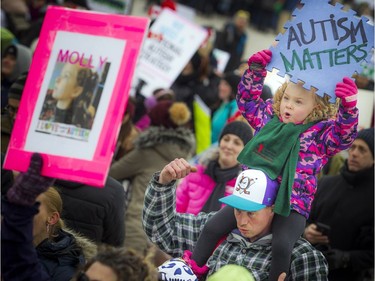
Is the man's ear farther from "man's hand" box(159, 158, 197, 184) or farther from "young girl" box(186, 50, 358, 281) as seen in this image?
"young girl" box(186, 50, 358, 281)

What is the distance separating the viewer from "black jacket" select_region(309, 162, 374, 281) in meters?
5.24

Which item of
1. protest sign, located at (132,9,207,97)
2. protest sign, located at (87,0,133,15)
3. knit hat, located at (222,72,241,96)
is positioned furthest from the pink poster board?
protest sign, located at (87,0,133,15)

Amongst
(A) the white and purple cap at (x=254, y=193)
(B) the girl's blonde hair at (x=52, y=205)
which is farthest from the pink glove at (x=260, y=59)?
(B) the girl's blonde hair at (x=52, y=205)

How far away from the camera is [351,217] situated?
5.31 meters

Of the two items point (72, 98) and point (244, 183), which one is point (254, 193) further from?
point (72, 98)

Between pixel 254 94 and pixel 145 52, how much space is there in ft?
16.1

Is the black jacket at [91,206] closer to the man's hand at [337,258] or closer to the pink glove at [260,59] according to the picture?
the man's hand at [337,258]

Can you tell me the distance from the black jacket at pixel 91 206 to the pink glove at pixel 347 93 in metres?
1.87

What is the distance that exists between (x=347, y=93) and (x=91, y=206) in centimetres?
200

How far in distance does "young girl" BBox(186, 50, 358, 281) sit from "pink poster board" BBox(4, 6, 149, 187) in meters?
0.73

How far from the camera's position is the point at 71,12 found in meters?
3.32

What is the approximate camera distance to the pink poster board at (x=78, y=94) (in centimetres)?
310

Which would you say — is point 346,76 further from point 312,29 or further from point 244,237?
point 244,237

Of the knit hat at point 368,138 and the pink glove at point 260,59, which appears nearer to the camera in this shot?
the pink glove at point 260,59
